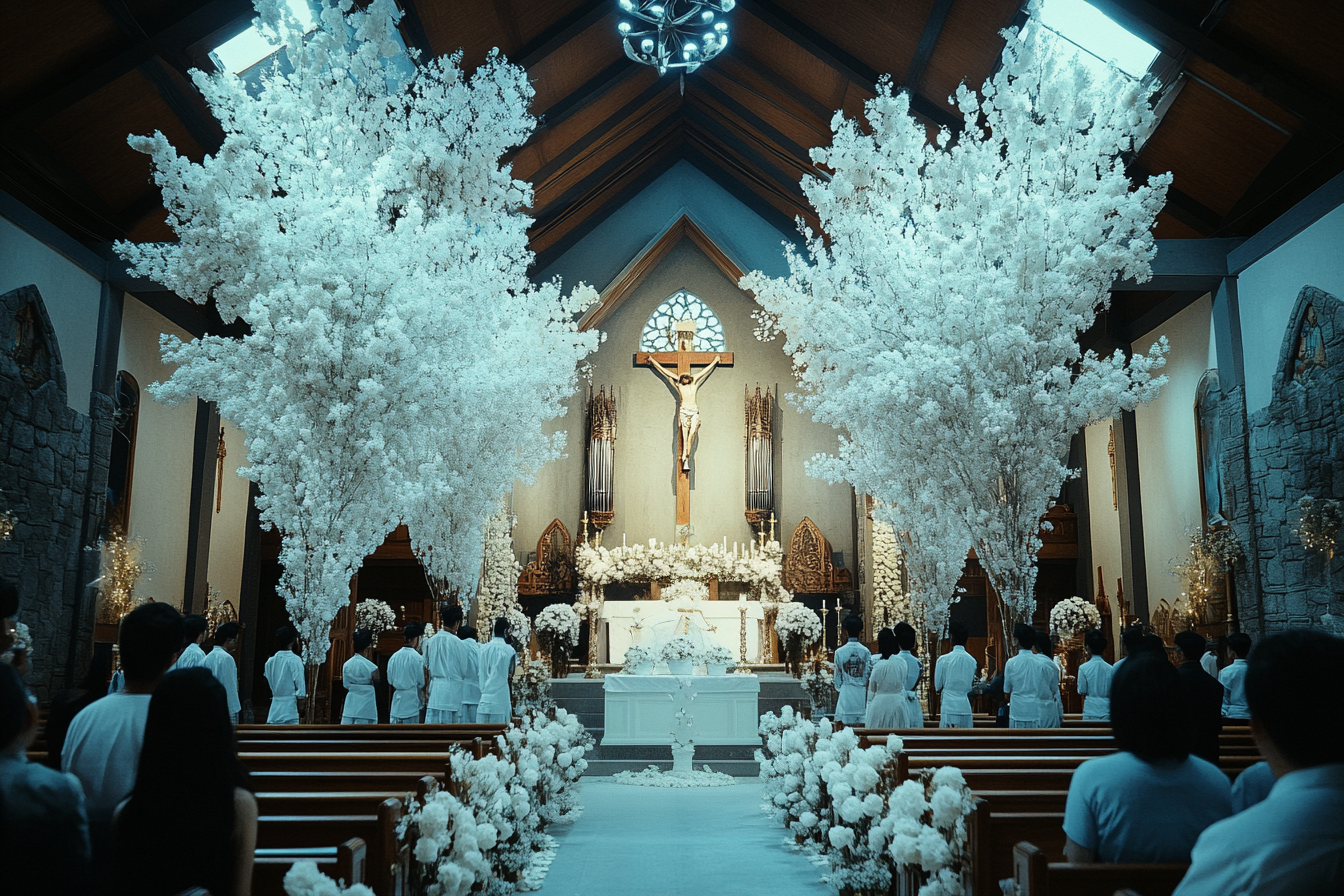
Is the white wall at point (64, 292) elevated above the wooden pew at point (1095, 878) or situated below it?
above

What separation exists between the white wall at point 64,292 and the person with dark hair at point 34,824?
878 centimetres

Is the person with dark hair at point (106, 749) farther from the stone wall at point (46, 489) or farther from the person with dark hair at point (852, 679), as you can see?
the stone wall at point (46, 489)

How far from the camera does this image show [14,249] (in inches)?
368

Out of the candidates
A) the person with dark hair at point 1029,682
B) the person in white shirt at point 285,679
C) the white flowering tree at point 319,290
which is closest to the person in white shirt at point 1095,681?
the person with dark hair at point 1029,682

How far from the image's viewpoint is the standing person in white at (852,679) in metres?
8.45

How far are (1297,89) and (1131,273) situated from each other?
2.51 meters

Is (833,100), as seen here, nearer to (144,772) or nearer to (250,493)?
(250,493)

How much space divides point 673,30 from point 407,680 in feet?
24.8

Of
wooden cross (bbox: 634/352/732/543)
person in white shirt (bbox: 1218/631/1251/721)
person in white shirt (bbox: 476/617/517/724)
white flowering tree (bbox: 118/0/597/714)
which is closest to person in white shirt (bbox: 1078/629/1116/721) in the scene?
person in white shirt (bbox: 1218/631/1251/721)

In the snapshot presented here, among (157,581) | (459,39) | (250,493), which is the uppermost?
(459,39)

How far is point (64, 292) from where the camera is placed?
1021cm

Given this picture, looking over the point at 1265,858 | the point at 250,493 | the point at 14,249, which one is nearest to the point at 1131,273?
the point at 1265,858

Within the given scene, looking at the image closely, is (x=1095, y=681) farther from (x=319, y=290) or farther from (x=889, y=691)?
(x=319, y=290)

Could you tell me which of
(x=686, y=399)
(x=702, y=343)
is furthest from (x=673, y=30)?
(x=702, y=343)
